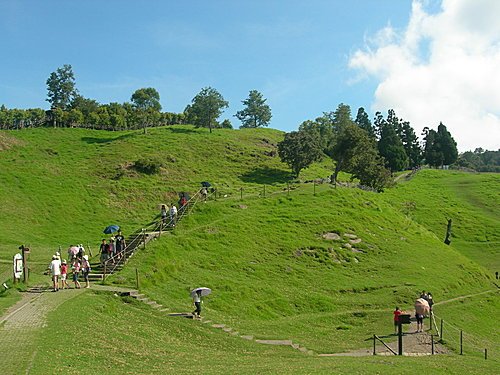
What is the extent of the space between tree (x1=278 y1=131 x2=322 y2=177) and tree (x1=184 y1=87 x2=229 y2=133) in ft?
109

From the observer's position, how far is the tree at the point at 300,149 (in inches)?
3253

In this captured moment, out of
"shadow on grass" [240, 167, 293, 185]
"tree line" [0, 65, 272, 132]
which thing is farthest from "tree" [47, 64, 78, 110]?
"shadow on grass" [240, 167, 293, 185]

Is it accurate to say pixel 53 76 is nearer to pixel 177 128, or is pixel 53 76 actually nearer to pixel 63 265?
pixel 177 128

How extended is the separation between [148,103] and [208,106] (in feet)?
73.9

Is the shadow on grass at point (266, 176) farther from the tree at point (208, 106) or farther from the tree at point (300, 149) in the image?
the tree at point (208, 106)

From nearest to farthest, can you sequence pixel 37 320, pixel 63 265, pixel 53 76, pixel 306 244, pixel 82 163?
1. pixel 37 320
2. pixel 63 265
3. pixel 306 244
4. pixel 82 163
5. pixel 53 76

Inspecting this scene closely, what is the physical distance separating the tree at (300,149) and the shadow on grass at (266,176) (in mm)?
2940

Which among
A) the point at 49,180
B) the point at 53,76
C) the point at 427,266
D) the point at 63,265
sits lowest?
the point at 427,266

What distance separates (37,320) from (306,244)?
103 feet

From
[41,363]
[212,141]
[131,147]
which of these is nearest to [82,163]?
[131,147]

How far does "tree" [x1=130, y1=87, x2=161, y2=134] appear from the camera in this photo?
404 ft

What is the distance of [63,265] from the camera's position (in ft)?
99.5

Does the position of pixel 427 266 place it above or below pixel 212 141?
below

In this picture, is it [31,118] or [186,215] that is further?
[31,118]
